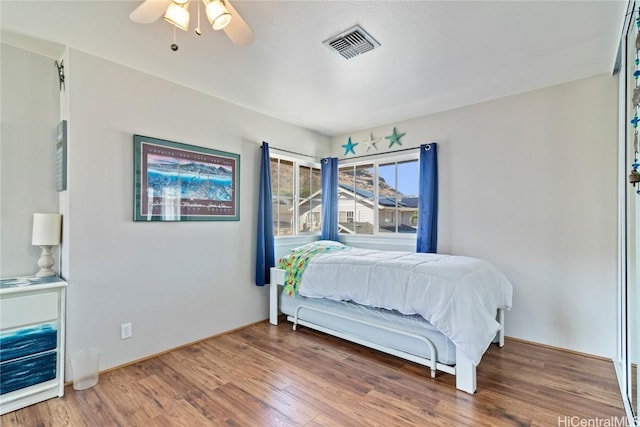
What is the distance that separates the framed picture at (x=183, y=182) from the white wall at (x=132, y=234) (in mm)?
75

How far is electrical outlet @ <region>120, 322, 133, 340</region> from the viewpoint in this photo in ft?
8.32

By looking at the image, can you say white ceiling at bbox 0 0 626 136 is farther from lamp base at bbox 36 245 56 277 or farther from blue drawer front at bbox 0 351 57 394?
blue drawer front at bbox 0 351 57 394

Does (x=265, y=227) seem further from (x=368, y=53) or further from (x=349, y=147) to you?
(x=368, y=53)

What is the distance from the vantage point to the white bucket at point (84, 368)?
2.21 m

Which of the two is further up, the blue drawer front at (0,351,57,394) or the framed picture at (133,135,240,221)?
the framed picture at (133,135,240,221)

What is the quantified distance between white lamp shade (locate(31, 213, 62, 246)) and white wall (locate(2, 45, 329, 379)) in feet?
0.26

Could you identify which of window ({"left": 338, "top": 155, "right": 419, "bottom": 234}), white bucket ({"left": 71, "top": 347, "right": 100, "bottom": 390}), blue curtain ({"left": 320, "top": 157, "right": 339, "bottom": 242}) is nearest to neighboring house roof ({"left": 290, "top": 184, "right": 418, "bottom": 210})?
window ({"left": 338, "top": 155, "right": 419, "bottom": 234})

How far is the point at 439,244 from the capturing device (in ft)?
11.5

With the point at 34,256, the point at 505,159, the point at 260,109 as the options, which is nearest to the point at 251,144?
the point at 260,109

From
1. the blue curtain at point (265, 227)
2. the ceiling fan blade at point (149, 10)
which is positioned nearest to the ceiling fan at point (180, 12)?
the ceiling fan blade at point (149, 10)

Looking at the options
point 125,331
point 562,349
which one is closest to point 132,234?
point 125,331

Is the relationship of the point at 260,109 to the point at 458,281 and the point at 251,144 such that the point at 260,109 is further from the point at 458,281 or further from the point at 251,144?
the point at 458,281

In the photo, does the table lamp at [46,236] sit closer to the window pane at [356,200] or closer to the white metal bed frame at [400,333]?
the white metal bed frame at [400,333]

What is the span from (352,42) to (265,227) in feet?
6.86
